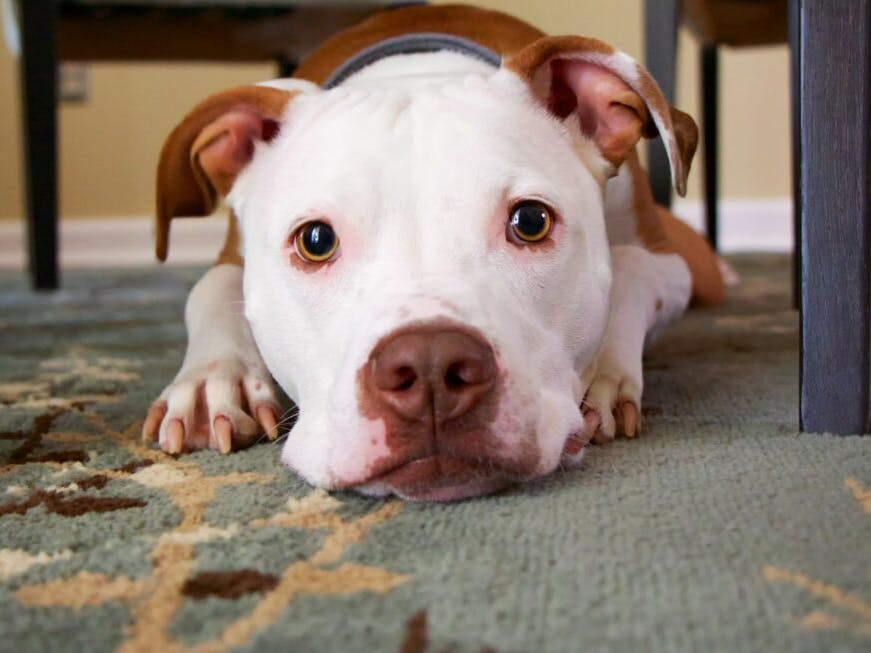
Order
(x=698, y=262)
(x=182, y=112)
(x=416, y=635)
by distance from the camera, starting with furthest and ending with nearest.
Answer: (x=182, y=112) → (x=698, y=262) → (x=416, y=635)

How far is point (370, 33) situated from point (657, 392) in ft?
2.67

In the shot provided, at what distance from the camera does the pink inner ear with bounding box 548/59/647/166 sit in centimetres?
127

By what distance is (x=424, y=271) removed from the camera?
1038mm

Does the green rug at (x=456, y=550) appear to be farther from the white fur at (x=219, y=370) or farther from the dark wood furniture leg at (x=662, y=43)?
the dark wood furniture leg at (x=662, y=43)

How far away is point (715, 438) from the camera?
46.1 inches

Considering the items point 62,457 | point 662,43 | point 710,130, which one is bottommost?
point 62,457

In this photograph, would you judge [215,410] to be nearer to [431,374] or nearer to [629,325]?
[431,374]

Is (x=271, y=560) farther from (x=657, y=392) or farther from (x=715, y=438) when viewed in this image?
(x=657, y=392)

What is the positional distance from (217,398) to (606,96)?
578 millimetres

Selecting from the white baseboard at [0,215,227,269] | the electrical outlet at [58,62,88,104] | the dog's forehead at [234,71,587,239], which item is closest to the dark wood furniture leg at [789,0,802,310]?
the dog's forehead at [234,71,587,239]

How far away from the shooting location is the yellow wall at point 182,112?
163 inches

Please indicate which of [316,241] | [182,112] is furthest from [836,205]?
[182,112]

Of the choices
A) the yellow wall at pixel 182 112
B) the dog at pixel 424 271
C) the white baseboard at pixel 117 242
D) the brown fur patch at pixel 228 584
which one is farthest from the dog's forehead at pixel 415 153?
the white baseboard at pixel 117 242

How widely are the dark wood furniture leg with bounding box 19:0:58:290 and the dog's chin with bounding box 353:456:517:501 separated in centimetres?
217
